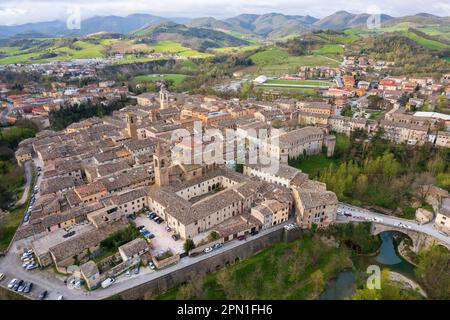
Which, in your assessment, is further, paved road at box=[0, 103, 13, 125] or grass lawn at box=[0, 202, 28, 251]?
paved road at box=[0, 103, 13, 125]

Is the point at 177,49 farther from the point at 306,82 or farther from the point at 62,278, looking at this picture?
the point at 62,278

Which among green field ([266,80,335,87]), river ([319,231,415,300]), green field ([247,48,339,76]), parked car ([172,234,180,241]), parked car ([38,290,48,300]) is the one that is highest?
green field ([247,48,339,76])

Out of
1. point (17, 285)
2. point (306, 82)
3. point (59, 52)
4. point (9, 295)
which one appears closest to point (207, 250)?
point (17, 285)

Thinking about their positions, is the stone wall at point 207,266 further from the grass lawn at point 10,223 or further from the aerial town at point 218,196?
the grass lawn at point 10,223

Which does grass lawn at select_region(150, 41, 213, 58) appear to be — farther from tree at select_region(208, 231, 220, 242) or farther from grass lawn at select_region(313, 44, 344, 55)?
tree at select_region(208, 231, 220, 242)

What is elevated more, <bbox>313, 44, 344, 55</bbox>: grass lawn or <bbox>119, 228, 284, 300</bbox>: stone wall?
<bbox>313, 44, 344, 55</bbox>: grass lawn

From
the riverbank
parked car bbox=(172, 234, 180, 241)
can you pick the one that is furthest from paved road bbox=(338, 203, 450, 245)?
parked car bbox=(172, 234, 180, 241)

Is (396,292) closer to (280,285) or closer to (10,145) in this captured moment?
(280,285)
